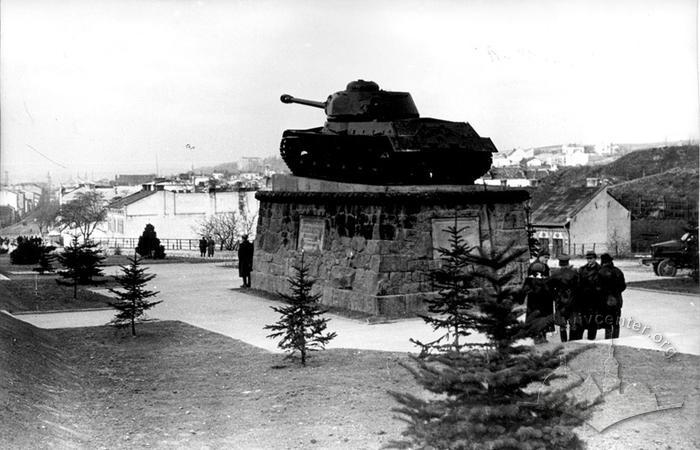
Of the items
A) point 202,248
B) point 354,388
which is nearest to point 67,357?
point 354,388

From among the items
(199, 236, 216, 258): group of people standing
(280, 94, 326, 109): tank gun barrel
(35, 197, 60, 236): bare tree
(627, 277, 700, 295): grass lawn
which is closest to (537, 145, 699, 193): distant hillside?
(627, 277, 700, 295): grass lawn

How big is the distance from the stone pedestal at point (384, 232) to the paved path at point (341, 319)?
803 millimetres

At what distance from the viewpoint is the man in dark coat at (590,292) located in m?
11.4

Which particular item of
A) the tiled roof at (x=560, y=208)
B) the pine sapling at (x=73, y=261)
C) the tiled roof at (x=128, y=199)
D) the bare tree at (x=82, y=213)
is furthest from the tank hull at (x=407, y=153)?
the tiled roof at (x=128, y=199)

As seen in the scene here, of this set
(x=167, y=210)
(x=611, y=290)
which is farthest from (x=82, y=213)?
(x=611, y=290)

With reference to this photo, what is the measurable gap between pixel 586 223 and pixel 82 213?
14090mm

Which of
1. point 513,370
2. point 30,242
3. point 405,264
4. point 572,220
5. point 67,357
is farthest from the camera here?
point 572,220

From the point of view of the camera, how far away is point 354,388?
9031 mm

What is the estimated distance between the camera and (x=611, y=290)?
37.8 feet

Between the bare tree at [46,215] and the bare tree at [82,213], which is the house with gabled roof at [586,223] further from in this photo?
the bare tree at [46,215]

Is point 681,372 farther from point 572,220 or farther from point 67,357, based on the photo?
point 572,220

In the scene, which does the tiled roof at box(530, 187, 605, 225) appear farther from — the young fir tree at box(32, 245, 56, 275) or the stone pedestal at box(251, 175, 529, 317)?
the young fir tree at box(32, 245, 56, 275)

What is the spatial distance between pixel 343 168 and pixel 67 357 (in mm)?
6626

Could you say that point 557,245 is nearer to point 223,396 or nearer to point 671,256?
point 671,256
